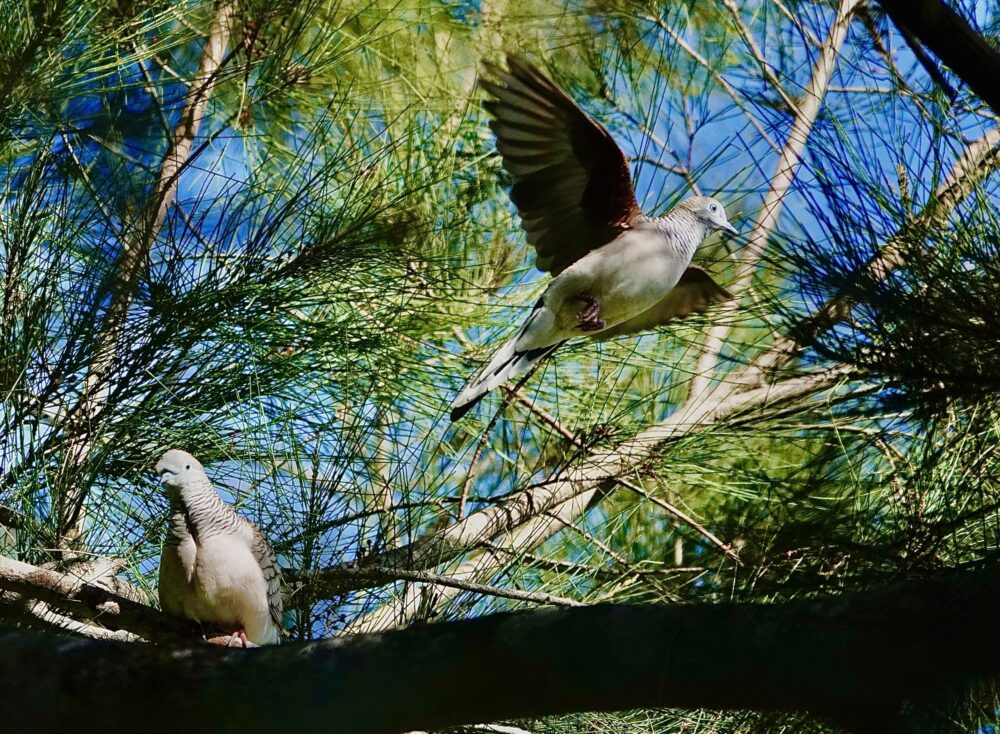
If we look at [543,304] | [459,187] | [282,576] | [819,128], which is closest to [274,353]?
[282,576]

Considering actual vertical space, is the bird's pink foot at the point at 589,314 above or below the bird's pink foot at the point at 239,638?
above

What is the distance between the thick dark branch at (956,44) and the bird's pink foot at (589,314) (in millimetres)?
1195

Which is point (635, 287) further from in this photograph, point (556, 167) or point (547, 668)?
point (547, 668)

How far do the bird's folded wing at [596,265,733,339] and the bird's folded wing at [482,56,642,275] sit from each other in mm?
199

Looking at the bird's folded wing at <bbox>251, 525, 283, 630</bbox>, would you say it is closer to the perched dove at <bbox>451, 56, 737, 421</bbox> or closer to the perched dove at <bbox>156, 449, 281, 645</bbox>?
the perched dove at <bbox>156, 449, 281, 645</bbox>

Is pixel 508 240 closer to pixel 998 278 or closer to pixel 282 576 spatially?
pixel 282 576

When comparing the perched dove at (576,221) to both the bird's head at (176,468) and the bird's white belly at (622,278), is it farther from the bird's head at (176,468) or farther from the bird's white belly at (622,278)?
the bird's head at (176,468)

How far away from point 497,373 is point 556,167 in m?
0.42

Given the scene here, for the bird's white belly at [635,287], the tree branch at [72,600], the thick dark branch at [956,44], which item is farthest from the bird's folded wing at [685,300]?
the thick dark branch at [956,44]

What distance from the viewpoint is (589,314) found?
2207 mm

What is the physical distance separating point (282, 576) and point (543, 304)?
0.78 meters

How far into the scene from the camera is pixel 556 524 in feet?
6.61

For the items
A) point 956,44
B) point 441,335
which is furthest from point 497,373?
point 956,44

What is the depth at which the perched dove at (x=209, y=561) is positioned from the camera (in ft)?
5.43
